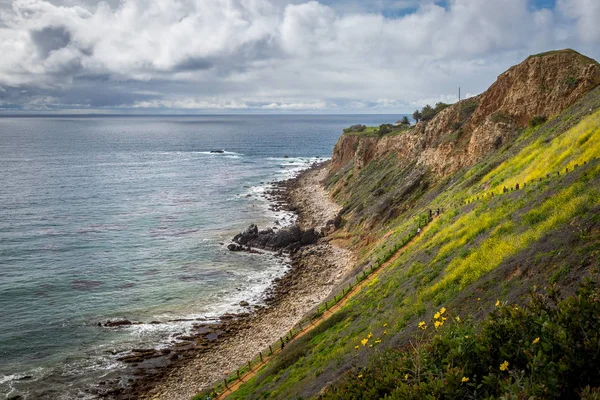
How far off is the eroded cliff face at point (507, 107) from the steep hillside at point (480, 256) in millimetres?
153

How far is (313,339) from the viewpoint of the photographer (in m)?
27.6

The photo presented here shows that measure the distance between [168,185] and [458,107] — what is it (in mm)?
73155

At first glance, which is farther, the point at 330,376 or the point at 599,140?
the point at 599,140

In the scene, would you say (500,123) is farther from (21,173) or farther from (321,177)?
(21,173)

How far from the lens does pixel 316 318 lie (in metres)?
33.5

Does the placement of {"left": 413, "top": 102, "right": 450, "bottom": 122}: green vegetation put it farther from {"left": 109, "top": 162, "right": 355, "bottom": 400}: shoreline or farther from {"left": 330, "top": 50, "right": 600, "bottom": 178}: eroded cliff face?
{"left": 109, "top": 162, "right": 355, "bottom": 400}: shoreline

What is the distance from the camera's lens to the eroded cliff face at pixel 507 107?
46.1 m

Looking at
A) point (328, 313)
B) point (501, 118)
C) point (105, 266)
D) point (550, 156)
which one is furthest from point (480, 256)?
point (105, 266)

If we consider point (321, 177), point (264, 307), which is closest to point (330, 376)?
point (264, 307)

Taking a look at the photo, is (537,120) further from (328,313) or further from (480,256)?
(328,313)

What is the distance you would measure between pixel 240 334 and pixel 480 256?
77.3 feet

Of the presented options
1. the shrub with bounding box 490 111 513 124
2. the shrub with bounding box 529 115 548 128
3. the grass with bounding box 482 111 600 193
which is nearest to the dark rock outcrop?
the shrub with bounding box 490 111 513 124

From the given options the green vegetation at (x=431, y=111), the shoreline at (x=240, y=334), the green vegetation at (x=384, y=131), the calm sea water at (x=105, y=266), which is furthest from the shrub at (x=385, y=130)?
the shoreline at (x=240, y=334)

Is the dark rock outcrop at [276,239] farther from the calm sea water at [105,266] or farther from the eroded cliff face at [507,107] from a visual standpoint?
the eroded cliff face at [507,107]
